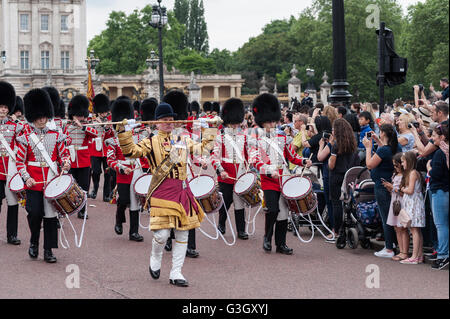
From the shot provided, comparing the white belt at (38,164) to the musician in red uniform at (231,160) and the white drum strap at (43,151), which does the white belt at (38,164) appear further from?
the musician in red uniform at (231,160)

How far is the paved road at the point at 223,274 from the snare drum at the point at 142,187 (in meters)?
0.66

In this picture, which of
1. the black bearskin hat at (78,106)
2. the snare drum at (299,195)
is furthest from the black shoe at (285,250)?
the black bearskin hat at (78,106)

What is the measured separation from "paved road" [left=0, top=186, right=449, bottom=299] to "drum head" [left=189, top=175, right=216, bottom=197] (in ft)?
2.53

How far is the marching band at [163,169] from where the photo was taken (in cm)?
784

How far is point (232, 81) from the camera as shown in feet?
286

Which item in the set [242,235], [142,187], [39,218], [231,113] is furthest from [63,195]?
[231,113]

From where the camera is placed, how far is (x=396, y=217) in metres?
8.91

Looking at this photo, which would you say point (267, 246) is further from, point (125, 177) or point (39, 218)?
point (39, 218)

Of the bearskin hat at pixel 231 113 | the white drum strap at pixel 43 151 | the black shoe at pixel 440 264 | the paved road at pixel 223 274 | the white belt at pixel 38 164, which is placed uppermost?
the bearskin hat at pixel 231 113

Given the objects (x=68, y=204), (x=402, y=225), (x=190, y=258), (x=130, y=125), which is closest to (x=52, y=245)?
(x=68, y=204)

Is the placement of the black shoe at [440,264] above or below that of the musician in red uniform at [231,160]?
below

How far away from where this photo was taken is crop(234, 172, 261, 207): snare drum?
33.8 ft

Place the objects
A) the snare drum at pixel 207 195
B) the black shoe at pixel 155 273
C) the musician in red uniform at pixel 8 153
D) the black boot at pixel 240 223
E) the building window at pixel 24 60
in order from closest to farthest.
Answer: the black shoe at pixel 155 273, the snare drum at pixel 207 195, the musician in red uniform at pixel 8 153, the black boot at pixel 240 223, the building window at pixel 24 60

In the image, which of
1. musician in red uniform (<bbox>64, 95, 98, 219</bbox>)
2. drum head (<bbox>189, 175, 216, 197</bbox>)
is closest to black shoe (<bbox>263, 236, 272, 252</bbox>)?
drum head (<bbox>189, 175, 216, 197</bbox>)
